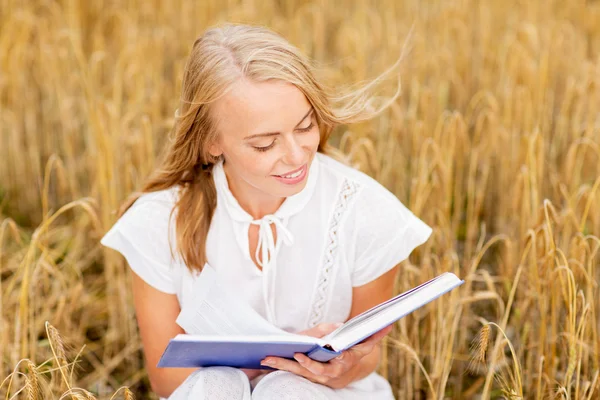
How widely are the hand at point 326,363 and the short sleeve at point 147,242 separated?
38 centimetres

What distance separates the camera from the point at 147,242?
5.96 feet

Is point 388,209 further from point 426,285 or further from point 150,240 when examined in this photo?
point 150,240

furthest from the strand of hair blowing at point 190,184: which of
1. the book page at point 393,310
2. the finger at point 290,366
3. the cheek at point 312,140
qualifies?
the book page at point 393,310

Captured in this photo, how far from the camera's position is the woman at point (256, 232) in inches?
67.4

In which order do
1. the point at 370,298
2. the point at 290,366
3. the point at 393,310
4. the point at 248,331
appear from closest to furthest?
the point at 393,310
the point at 290,366
the point at 248,331
the point at 370,298

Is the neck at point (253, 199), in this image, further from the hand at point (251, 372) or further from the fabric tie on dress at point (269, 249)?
the hand at point (251, 372)

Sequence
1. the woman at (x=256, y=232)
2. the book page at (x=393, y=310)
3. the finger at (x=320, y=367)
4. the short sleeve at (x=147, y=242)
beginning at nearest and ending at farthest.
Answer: the book page at (x=393, y=310), the finger at (x=320, y=367), the woman at (x=256, y=232), the short sleeve at (x=147, y=242)

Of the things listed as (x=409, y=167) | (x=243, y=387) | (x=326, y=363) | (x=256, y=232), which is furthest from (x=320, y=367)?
(x=409, y=167)

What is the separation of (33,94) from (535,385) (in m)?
2.30

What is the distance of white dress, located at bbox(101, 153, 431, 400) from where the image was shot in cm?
179

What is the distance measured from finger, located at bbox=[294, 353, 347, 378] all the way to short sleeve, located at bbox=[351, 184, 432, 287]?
26 centimetres

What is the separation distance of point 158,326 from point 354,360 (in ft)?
1.54

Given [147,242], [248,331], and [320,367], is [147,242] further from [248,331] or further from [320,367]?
[320,367]

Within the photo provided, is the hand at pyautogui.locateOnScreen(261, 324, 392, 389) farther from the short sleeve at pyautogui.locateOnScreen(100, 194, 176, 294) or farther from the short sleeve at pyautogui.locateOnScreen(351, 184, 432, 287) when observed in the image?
the short sleeve at pyautogui.locateOnScreen(100, 194, 176, 294)
